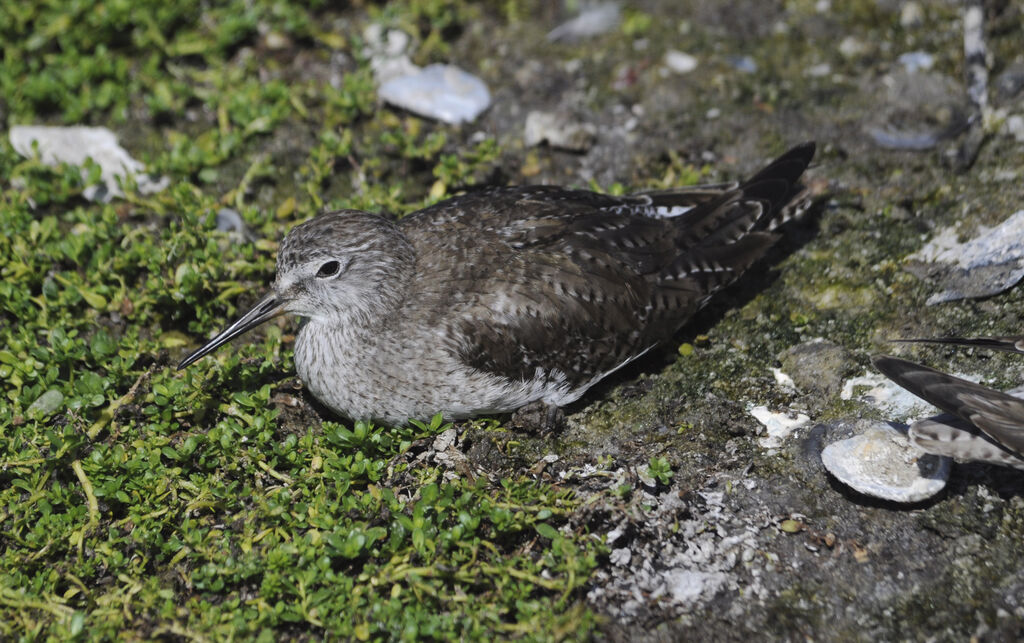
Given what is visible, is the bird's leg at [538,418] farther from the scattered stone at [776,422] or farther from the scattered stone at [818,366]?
the scattered stone at [818,366]

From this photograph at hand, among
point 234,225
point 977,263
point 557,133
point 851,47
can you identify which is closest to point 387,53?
point 557,133

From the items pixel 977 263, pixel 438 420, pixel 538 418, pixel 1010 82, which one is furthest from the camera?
pixel 1010 82

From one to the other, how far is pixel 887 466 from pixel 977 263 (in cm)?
163

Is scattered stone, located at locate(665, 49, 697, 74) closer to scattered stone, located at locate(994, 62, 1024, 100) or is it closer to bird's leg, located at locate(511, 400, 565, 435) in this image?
scattered stone, located at locate(994, 62, 1024, 100)

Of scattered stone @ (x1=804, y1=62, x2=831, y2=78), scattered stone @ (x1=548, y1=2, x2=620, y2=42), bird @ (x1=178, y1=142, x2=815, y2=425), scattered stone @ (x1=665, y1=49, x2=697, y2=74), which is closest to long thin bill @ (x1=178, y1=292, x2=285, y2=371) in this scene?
bird @ (x1=178, y1=142, x2=815, y2=425)

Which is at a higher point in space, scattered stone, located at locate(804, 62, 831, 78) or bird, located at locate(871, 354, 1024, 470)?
scattered stone, located at locate(804, 62, 831, 78)

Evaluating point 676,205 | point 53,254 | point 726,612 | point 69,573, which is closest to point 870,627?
point 726,612

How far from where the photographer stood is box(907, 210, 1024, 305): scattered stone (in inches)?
207

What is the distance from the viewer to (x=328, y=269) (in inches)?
197

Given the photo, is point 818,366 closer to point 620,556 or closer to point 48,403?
point 620,556

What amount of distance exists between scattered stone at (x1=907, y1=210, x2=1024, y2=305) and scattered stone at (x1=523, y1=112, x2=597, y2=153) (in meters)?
2.35

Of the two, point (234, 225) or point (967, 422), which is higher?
point (234, 225)

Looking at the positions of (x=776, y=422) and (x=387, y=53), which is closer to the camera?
(x=776, y=422)

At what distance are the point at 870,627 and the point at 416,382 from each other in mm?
2398
